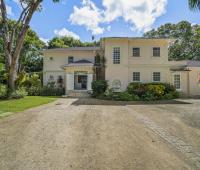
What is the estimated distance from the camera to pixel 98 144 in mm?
7477

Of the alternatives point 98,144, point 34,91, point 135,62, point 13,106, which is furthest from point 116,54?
point 98,144

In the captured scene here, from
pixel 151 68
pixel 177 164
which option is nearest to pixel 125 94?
pixel 151 68

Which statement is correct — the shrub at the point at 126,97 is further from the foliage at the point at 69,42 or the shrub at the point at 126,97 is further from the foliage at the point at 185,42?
the foliage at the point at 69,42

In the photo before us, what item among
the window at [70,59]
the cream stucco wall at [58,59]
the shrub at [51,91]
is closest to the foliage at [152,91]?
the shrub at [51,91]

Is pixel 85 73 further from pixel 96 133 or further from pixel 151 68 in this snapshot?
pixel 96 133

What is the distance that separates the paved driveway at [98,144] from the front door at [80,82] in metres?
21.3

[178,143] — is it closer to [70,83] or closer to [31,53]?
[70,83]

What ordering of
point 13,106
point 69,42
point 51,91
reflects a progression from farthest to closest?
point 69,42
point 51,91
point 13,106

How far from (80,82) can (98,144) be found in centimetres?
2631

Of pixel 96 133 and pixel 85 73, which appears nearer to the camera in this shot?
pixel 96 133

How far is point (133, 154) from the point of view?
657 cm

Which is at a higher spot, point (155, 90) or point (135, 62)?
point (135, 62)

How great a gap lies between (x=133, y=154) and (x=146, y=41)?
79.7ft

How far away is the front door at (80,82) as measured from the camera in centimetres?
3274
